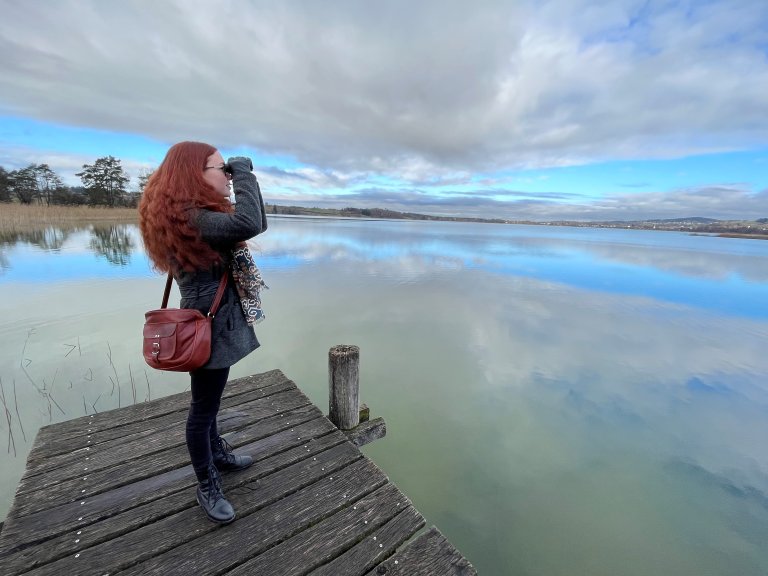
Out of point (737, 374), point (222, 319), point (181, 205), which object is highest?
point (181, 205)

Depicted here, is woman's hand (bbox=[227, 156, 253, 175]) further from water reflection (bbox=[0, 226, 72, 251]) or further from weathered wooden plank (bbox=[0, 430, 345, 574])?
water reflection (bbox=[0, 226, 72, 251])

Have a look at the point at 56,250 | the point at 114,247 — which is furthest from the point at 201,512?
the point at 114,247

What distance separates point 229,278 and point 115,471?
1658 millimetres

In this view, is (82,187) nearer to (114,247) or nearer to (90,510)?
(114,247)

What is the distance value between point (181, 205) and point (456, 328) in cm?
698

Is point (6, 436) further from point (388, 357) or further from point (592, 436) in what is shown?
point (592, 436)

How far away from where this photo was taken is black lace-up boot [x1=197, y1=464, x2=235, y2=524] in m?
1.92

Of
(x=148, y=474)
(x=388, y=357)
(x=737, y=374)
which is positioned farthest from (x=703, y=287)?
(x=148, y=474)

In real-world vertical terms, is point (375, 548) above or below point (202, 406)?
below

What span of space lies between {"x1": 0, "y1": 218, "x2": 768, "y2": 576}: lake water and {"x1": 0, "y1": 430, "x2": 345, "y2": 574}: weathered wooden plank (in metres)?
1.62

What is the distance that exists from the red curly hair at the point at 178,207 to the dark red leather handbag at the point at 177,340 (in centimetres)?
23

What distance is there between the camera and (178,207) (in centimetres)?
151

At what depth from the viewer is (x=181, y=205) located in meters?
1.51

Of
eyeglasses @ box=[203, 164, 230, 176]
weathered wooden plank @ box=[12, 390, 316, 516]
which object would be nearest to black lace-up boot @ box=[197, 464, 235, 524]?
weathered wooden plank @ box=[12, 390, 316, 516]
